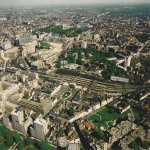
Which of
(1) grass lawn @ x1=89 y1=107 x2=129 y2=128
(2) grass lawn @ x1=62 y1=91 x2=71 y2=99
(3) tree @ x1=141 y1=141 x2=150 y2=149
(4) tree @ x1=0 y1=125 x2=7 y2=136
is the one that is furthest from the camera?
(2) grass lawn @ x1=62 y1=91 x2=71 y2=99

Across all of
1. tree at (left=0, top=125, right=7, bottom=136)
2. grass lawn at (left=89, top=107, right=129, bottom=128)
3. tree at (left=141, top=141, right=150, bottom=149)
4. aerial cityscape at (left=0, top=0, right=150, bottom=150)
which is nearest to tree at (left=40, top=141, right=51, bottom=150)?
aerial cityscape at (left=0, top=0, right=150, bottom=150)

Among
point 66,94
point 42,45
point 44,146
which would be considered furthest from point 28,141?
point 42,45

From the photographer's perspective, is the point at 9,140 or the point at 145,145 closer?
the point at 145,145

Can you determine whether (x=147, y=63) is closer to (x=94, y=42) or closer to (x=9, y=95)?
(x=94, y=42)

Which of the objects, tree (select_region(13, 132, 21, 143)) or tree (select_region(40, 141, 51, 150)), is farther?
tree (select_region(13, 132, 21, 143))

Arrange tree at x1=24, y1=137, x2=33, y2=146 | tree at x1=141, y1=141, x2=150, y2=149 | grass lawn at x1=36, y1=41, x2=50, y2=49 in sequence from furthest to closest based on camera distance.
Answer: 1. grass lawn at x1=36, y1=41, x2=50, y2=49
2. tree at x1=24, y1=137, x2=33, y2=146
3. tree at x1=141, y1=141, x2=150, y2=149

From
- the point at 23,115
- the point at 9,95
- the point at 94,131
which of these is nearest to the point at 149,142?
the point at 94,131

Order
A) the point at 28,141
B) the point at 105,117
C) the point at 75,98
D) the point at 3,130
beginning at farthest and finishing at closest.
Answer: the point at 75,98 < the point at 105,117 < the point at 3,130 < the point at 28,141

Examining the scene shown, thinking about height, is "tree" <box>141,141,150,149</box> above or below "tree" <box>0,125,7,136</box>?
above

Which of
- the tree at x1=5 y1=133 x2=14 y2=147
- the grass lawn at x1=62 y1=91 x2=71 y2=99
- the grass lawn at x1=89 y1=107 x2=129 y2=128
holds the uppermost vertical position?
the grass lawn at x1=62 y1=91 x2=71 y2=99

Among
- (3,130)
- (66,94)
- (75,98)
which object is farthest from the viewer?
(66,94)

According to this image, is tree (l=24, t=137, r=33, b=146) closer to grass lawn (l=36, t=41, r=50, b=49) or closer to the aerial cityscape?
the aerial cityscape

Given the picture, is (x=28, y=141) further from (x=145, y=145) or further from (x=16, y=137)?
(x=145, y=145)
